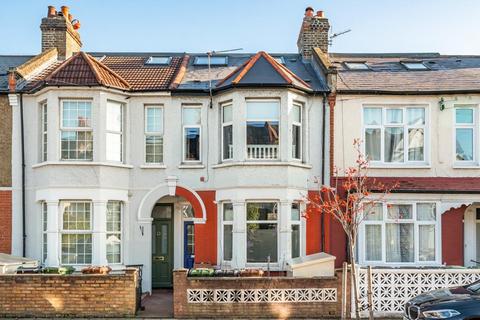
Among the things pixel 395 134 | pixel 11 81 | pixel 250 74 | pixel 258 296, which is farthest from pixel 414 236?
pixel 11 81

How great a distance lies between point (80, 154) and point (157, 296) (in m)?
4.55

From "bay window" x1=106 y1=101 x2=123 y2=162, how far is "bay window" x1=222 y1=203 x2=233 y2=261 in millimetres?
3437

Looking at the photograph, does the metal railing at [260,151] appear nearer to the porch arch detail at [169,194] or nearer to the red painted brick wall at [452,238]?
the porch arch detail at [169,194]

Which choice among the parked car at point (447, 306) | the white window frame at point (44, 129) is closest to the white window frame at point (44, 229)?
the white window frame at point (44, 129)

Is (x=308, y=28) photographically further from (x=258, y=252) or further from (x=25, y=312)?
(x=25, y=312)

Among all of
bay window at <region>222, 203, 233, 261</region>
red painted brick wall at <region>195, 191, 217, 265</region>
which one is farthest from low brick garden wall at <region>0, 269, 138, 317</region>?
bay window at <region>222, 203, 233, 261</region>

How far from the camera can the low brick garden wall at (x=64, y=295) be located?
1217 cm

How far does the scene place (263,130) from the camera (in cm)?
1525

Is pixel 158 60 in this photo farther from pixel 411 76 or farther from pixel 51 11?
pixel 411 76

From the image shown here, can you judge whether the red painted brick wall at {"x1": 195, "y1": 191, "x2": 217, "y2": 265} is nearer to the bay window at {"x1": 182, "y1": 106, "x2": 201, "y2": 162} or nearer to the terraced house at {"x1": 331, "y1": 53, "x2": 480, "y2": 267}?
the bay window at {"x1": 182, "y1": 106, "x2": 201, "y2": 162}

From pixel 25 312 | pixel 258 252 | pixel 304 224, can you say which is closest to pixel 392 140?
pixel 304 224

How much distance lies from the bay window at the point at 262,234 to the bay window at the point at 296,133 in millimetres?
1635

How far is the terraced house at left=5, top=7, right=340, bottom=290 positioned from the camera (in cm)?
1495

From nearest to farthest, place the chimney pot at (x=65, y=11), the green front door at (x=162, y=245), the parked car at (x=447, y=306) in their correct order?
the parked car at (x=447, y=306)
the green front door at (x=162, y=245)
the chimney pot at (x=65, y=11)
